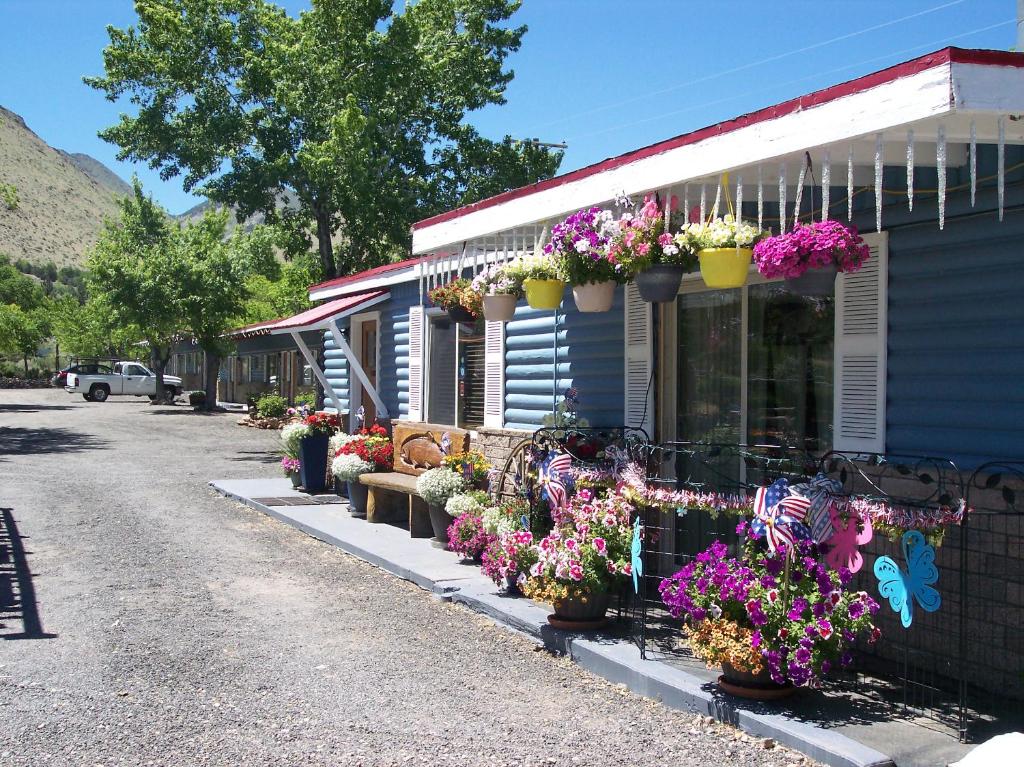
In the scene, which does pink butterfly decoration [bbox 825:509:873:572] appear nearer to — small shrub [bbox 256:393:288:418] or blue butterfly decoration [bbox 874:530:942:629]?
blue butterfly decoration [bbox 874:530:942:629]

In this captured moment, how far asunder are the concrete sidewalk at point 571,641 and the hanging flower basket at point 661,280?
2.17m

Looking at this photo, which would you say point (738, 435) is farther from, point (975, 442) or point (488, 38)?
point (488, 38)

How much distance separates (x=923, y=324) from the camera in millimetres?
5348

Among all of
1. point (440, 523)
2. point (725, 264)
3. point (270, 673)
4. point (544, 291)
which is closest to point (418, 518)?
point (440, 523)

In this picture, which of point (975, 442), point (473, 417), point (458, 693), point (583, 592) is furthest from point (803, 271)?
point (473, 417)

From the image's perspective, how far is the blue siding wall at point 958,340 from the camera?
4941 millimetres

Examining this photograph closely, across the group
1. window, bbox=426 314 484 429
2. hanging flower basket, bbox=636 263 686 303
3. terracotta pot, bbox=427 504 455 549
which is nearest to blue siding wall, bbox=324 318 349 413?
window, bbox=426 314 484 429

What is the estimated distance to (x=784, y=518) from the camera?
473cm

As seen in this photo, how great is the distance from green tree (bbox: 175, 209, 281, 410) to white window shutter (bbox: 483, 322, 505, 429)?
806 inches

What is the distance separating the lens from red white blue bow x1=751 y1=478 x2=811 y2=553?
4719 millimetres

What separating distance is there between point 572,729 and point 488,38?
23.3 metres

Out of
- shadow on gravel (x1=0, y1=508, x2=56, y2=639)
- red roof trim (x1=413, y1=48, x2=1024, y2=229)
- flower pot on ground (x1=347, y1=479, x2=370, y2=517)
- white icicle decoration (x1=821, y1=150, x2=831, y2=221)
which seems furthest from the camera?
flower pot on ground (x1=347, y1=479, x2=370, y2=517)

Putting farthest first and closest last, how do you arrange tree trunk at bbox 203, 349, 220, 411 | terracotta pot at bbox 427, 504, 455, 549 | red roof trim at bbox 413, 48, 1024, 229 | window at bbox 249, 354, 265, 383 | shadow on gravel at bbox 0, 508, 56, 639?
window at bbox 249, 354, 265, 383 → tree trunk at bbox 203, 349, 220, 411 → terracotta pot at bbox 427, 504, 455, 549 → shadow on gravel at bbox 0, 508, 56, 639 → red roof trim at bbox 413, 48, 1024, 229

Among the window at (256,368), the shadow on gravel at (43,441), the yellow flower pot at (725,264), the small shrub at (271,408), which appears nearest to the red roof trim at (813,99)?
the yellow flower pot at (725,264)
